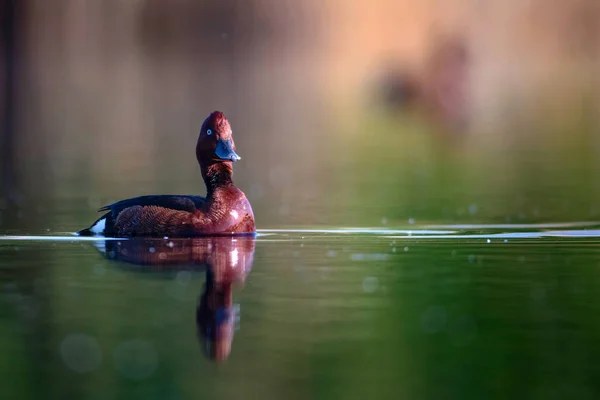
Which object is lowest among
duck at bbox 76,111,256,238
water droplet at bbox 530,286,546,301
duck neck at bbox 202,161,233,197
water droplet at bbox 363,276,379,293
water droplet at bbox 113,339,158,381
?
water droplet at bbox 113,339,158,381

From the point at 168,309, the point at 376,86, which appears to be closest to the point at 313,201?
the point at 168,309

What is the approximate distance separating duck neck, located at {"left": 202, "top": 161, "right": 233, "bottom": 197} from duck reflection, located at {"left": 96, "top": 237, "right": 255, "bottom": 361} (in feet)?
2.83

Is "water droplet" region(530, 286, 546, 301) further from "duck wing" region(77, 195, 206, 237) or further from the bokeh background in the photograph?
the bokeh background

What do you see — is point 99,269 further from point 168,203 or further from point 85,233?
point 85,233

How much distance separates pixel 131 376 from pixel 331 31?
2184 inches

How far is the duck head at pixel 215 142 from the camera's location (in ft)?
48.7

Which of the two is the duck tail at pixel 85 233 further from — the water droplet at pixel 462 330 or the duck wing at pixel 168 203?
the water droplet at pixel 462 330

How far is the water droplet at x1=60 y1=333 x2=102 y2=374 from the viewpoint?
24.8 ft

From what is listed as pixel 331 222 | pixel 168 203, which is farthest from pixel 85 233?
pixel 331 222

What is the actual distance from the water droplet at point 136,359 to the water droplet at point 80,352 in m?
0.12

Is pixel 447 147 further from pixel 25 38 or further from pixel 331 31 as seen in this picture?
pixel 25 38

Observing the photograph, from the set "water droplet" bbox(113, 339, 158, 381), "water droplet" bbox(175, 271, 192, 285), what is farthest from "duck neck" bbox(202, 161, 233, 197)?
"water droplet" bbox(113, 339, 158, 381)

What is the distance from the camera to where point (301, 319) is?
348 inches

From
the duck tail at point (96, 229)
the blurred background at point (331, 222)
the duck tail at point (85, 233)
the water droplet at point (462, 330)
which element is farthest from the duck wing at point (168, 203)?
the water droplet at point (462, 330)
